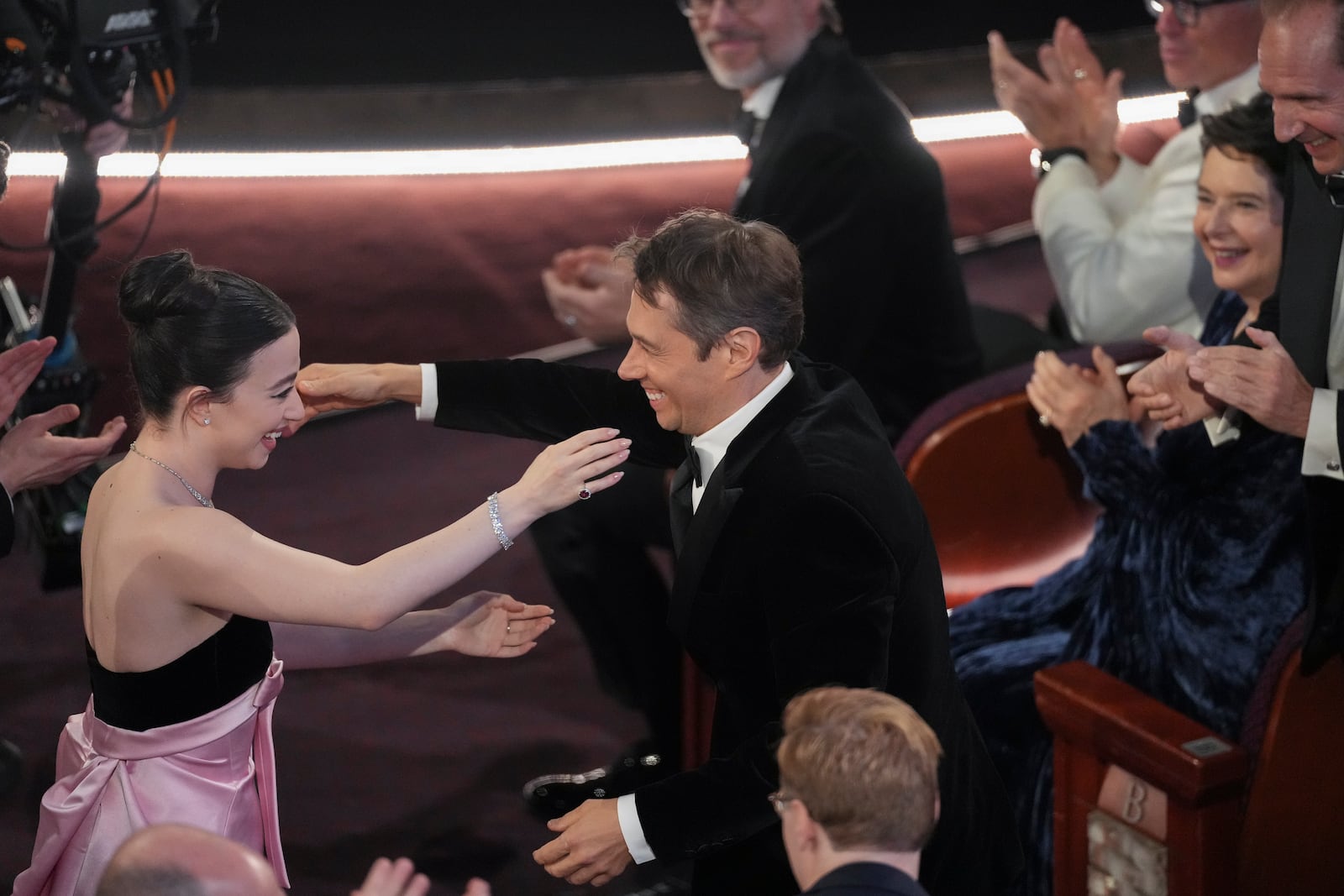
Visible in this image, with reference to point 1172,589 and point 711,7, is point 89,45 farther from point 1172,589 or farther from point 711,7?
A: point 1172,589

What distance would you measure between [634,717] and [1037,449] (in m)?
0.97

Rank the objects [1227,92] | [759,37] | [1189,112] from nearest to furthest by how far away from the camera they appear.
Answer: [759,37]
[1227,92]
[1189,112]

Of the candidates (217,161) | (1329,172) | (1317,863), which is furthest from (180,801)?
(217,161)

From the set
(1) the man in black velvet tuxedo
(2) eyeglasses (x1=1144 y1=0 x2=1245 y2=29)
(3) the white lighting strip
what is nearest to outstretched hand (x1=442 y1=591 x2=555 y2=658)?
(1) the man in black velvet tuxedo

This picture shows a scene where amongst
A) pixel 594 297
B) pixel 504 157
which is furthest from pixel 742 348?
pixel 504 157

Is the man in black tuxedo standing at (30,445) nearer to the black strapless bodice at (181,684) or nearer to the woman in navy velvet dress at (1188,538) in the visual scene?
the black strapless bodice at (181,684)

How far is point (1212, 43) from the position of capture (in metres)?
3.04

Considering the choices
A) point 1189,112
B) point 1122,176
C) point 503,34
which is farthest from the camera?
point 503,34

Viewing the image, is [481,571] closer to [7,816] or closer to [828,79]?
[7,816]

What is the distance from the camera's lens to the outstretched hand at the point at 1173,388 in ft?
7.00

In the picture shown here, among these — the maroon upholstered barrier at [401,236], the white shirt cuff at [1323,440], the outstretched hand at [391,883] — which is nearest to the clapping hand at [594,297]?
the maroon upholstered barrier at [401,236]

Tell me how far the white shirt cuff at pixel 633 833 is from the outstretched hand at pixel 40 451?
3.01ft

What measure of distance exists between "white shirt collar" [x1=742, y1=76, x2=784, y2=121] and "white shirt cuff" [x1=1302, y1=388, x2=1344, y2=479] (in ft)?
4.34

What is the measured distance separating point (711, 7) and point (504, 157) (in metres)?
1.48
